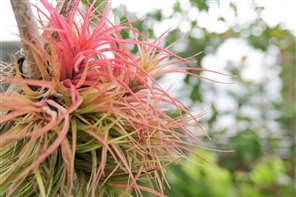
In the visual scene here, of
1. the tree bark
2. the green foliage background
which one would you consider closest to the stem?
the tree bark

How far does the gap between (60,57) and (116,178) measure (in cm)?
11

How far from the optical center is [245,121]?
1.53 m

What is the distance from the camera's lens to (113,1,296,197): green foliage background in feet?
3.40

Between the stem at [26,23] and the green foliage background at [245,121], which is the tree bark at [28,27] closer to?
the stem at [26,23]

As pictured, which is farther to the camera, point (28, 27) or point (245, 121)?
point (245, 121)

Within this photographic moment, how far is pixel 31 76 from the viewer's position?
1.01 feet

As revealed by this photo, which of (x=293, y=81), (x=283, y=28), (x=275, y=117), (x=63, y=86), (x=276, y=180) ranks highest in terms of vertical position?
(x=283, y=28)

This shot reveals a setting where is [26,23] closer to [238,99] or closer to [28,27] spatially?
[28,27]

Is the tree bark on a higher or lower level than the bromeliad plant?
higher

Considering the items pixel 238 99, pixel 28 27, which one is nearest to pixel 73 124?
pixel 28 27

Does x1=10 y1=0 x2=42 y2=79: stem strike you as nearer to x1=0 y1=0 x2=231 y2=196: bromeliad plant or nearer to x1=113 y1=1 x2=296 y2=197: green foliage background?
x1=0 y1=0 x2=231 y2=196: bromeliad plant

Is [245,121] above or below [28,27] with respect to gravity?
below

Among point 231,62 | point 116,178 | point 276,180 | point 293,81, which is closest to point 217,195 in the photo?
point 276,180

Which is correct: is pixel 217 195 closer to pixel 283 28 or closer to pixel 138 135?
pixel 283 28
